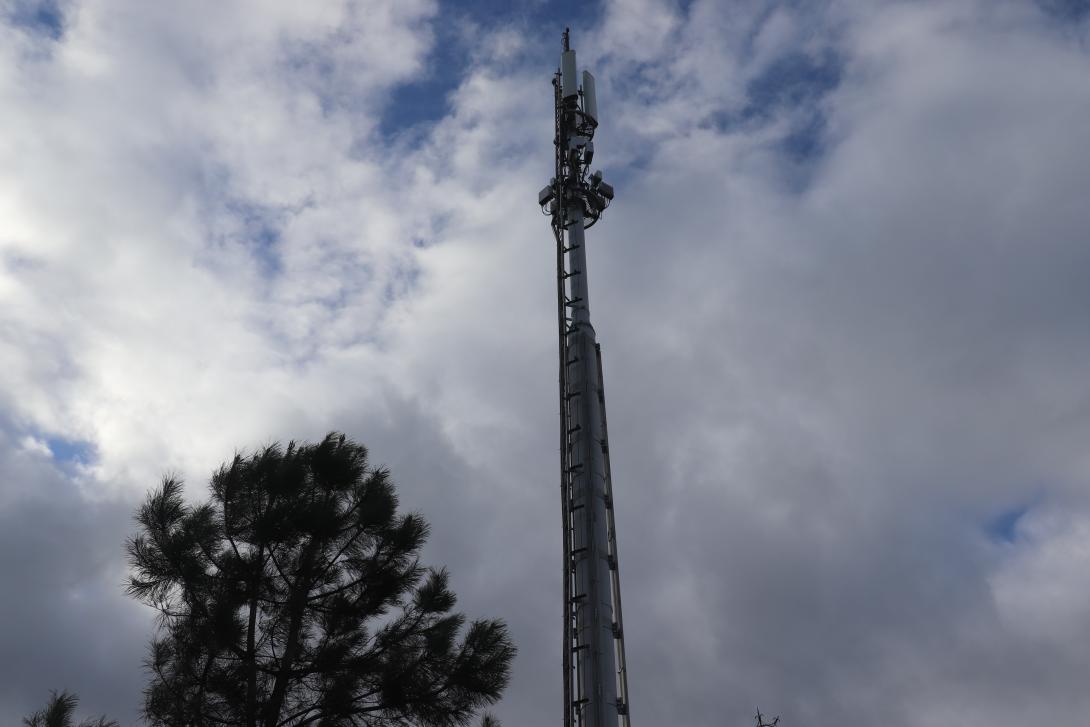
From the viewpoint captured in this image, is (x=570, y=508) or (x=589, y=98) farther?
(x=589, y=98)

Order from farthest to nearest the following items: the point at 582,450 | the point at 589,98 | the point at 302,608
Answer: the point at 589,98, the point at 582,450, the point at 302,608

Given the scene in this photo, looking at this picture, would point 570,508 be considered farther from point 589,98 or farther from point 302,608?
point 589,98

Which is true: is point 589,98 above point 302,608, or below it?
above

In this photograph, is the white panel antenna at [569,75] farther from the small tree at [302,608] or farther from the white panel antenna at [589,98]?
the small tree at [302,608]

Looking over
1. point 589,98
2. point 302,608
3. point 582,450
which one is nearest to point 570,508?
point 582,450

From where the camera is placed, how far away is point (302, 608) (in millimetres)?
13617

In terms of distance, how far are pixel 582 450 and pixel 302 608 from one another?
6.26 meters

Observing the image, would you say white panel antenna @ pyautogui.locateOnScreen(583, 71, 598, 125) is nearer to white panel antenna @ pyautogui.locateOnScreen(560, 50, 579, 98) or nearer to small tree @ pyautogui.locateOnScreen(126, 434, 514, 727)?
white panel antenna @ pyautogui.locateOnScreen(560, 50, 579, 98)

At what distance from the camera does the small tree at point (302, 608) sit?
41.9 feet

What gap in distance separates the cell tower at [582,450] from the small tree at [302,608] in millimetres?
1731

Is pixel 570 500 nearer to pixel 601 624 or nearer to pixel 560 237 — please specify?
pixel 601 624

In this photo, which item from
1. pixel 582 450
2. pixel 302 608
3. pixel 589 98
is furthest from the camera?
pixel 589 98

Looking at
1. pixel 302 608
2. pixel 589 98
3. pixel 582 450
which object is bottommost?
pixel 302 608

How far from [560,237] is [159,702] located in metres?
12.8
